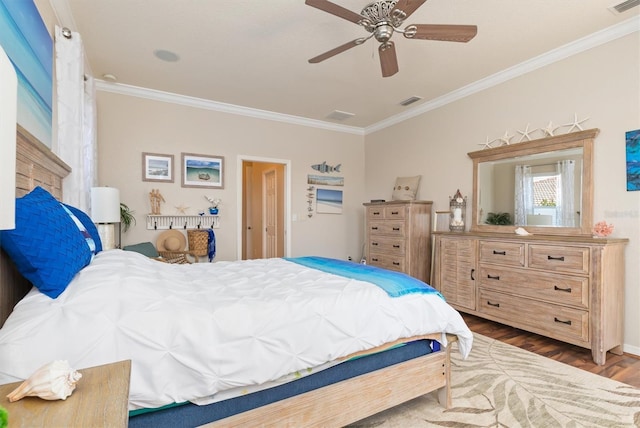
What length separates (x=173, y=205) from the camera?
4340 mm

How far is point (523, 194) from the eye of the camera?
347 centimetres

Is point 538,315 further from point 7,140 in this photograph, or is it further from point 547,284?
point 7,140

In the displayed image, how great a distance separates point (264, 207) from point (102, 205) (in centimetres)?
369

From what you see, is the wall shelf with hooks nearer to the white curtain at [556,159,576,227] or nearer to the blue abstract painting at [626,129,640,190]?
the white curtain at [556,159,576,227]

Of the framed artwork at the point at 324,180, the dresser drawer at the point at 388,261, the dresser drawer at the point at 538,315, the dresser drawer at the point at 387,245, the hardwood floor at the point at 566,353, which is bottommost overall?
the hardwood floor at the point at 566,353

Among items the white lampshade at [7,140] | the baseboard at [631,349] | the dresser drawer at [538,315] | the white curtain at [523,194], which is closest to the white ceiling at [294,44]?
the white curtain at [523,194]

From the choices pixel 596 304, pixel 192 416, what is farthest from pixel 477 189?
pixel 192 416

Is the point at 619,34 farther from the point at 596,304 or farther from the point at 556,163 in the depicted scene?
the point at 596,304

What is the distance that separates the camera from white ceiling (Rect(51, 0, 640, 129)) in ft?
8.30

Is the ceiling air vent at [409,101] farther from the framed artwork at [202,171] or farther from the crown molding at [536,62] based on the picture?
the framed artwork at [202,171]

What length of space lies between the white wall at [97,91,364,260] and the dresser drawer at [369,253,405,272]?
96cm

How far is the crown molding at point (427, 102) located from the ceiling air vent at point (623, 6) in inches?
9.7

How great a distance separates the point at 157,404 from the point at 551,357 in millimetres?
2974

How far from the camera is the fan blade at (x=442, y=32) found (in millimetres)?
2111
